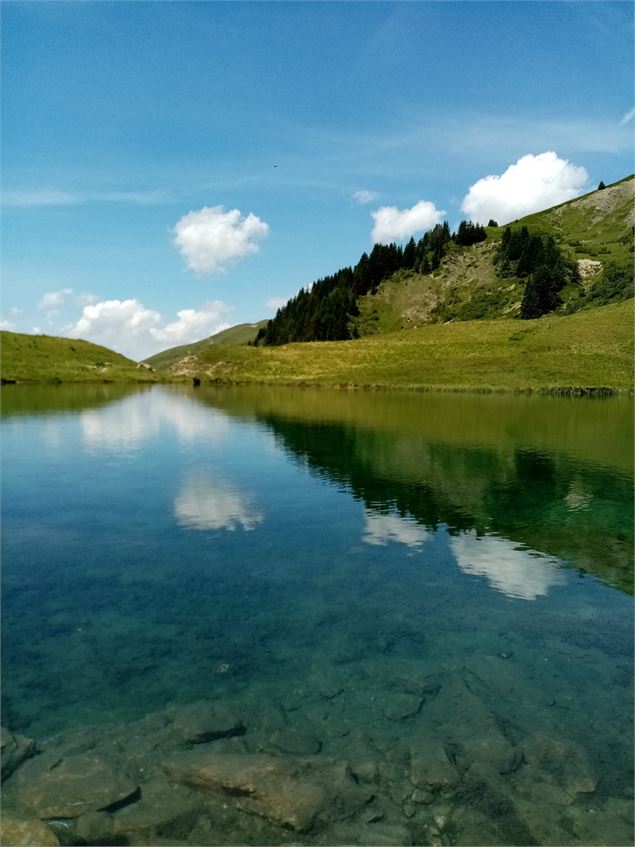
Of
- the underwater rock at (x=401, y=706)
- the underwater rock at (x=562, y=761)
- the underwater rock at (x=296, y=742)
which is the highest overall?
the underwater rock at (x=296, y=742)

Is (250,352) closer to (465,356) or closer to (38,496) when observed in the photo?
(465,356)

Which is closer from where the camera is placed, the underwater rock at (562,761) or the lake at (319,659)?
the lake at (319,659)

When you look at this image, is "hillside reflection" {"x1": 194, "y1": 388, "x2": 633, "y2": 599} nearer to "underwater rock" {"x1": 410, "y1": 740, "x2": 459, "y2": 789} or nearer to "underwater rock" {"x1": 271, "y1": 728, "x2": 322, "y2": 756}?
"underwater rock" {"x1": 410, "y1": 740, "x2": 459, "y2": 789}

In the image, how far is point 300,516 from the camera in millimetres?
27781

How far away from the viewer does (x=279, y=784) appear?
9.90 meters

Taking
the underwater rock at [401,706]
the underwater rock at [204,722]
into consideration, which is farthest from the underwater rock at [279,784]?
the underwater rock at [401,706]

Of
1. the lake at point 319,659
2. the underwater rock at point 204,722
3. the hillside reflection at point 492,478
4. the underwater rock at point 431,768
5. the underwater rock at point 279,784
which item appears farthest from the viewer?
the hillside reflection at point 492,478

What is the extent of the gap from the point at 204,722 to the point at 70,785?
275 centimetres

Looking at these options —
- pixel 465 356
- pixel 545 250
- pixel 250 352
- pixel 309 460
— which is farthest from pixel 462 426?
pixel 545 250

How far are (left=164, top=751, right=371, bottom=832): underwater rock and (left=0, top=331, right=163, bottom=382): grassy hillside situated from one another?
473ft

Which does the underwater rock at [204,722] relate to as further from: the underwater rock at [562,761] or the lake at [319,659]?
the underwater rock at [562,761]

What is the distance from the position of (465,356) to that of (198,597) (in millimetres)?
123337

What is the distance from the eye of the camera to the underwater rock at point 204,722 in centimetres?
1142

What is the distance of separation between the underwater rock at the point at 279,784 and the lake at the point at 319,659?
38 mm
